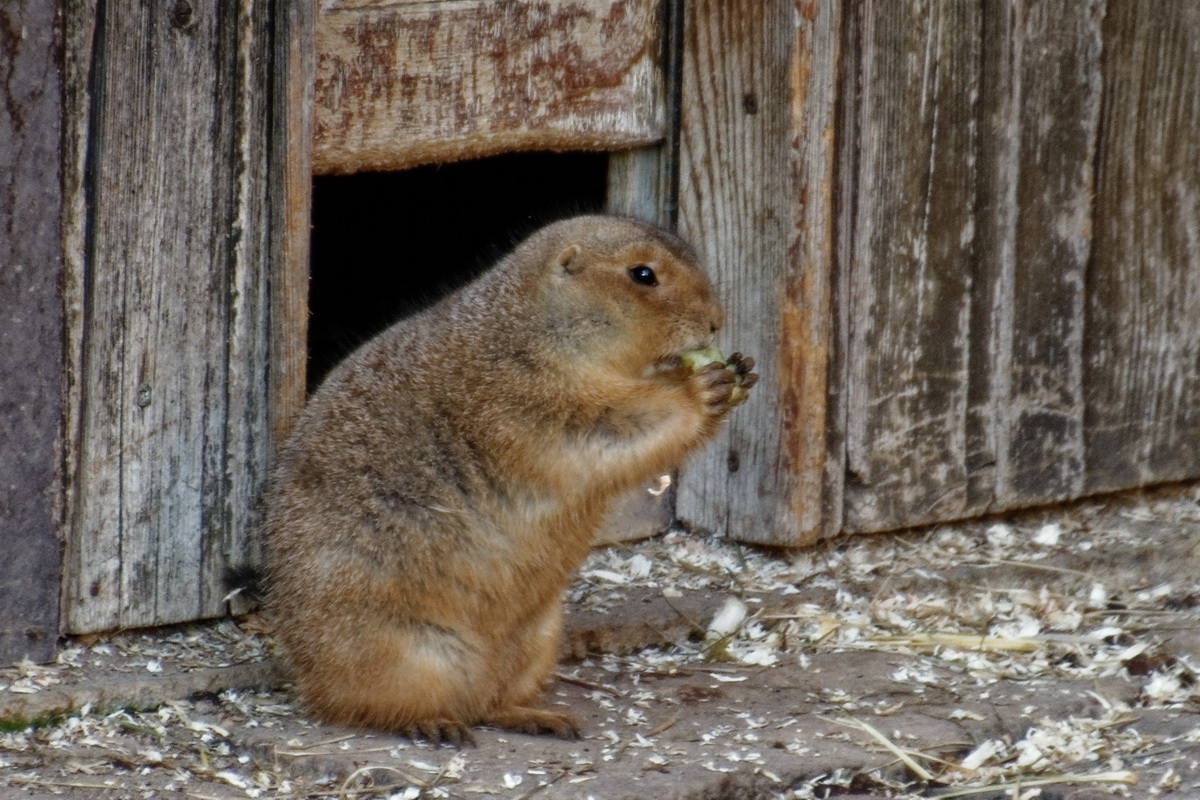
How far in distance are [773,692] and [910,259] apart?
1.50 m

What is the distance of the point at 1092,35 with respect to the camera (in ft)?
20.2

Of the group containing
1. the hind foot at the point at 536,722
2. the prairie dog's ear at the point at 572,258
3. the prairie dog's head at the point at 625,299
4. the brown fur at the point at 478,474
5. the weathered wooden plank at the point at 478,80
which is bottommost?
the hind foot at the point at 536,722

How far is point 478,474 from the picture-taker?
15.6ft

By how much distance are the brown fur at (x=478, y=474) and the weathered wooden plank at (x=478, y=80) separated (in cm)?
65

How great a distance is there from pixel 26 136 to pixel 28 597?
1.14 metres

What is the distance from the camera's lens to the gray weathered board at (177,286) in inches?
183

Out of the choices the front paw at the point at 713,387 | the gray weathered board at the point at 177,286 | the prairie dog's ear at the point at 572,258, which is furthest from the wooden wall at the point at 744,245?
the front paw at the point at 713,387

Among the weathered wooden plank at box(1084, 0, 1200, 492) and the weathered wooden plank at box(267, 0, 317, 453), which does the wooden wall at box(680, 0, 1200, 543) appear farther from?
the weathered wooden plank at box(267, 0, 317, 453)

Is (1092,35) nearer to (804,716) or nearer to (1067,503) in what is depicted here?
(1067,503)

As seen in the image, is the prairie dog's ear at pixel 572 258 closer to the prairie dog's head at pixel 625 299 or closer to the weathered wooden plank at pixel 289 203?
the prairie dog's head at pixel 625 299

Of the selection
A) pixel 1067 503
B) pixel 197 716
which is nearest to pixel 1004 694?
pixel 1067 503

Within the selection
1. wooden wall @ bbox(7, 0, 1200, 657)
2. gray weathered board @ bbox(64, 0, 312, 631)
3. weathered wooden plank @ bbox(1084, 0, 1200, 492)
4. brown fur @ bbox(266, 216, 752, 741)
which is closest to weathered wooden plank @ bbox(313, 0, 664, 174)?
wooden wall @ bbox(7, 0, 1200, 657)

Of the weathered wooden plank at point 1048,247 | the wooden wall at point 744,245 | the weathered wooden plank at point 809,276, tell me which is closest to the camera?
the wooden wall at point 744,245

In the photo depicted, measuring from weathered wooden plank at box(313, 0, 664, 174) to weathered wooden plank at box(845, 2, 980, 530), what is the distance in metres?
0.70
